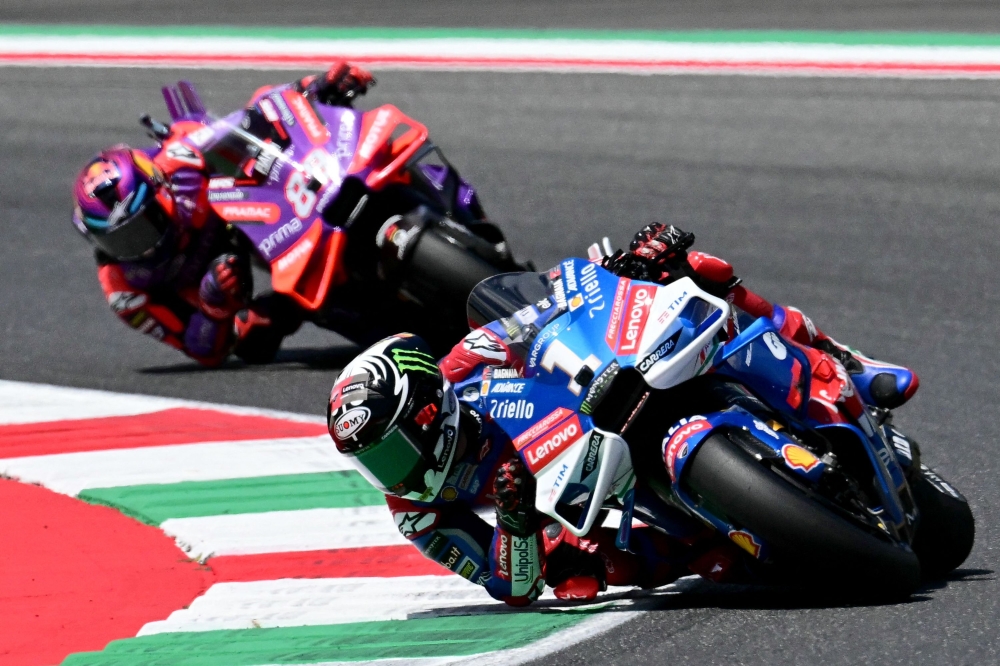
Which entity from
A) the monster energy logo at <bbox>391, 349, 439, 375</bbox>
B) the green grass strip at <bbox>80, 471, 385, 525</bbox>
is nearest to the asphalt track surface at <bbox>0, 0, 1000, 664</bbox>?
the monster energy logo at <bbox>391, 349, 439, 375</bbox>

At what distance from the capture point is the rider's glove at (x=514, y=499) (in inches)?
196

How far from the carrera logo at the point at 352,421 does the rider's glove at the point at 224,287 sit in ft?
14.4

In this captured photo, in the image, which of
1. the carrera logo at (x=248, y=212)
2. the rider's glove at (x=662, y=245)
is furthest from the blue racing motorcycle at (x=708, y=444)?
the carrera logo at (x=248, y=212)

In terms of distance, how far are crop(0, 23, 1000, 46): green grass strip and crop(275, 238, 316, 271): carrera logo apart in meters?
6.65

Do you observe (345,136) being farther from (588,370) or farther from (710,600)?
(710,600)

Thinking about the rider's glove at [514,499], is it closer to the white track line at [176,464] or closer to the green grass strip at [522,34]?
the white track line at [176,464]

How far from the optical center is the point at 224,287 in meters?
9.12

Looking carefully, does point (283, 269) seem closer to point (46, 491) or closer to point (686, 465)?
point (46, 491)

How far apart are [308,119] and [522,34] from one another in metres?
6.65

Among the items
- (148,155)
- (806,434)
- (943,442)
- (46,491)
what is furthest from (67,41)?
(806,434)

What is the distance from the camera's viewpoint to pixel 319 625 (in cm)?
539

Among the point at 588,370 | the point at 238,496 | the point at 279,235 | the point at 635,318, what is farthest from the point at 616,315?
the point at 279,235

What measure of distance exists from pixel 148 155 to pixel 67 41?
8.11 meters

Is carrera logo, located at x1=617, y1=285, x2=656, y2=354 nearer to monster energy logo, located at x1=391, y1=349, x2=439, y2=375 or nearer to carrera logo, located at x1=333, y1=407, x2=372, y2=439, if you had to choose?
monster energy logo, located at x1=391, y1=349, x2=439, y2=375
